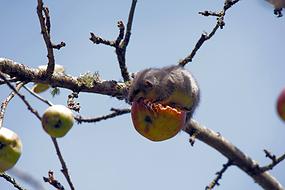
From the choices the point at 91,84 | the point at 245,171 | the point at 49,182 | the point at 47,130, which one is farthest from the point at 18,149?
the point at 245,171

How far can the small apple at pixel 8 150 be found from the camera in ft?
7.72

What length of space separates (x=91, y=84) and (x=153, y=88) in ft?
1.62

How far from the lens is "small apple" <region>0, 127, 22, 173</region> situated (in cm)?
235

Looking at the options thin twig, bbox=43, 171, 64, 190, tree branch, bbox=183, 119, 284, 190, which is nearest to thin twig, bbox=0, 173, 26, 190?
thin twig, bbox=43, 171, 64, 190

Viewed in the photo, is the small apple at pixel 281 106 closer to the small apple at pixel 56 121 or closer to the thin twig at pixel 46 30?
the small apple at pixel 56 121

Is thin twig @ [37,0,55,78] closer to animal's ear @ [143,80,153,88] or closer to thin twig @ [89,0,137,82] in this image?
thin twig @ [89,0,137,82]

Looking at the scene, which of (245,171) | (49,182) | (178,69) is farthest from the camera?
(245,171)

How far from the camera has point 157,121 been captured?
10.3 ft

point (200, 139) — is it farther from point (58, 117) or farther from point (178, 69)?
point (58, 117)

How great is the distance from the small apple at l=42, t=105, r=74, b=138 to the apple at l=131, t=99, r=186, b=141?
0.87 m

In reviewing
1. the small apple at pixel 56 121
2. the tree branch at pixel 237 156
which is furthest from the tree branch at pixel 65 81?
the tree branch at pixel 237 156

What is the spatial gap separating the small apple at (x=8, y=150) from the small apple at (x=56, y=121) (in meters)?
0.22

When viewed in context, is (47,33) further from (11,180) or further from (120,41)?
(11,180)

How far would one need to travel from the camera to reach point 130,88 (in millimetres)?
3418
